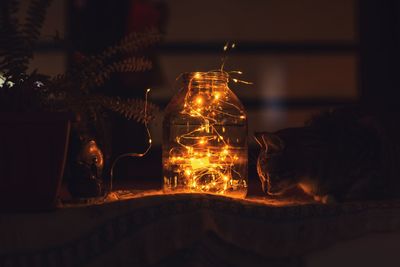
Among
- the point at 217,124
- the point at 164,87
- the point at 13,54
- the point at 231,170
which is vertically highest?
the point at 164,87

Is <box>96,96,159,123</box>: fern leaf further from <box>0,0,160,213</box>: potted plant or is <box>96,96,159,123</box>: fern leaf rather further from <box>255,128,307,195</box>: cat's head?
<box>255,128,307,195</box>: cat's head

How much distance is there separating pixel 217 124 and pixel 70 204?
0.42m

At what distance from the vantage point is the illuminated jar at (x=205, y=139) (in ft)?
3.95

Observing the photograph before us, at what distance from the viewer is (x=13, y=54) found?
39.5 inches

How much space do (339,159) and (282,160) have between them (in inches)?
4.5

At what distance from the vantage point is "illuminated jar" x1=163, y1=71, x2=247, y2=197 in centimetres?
120

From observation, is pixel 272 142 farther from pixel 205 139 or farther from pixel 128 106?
pixel 128 106

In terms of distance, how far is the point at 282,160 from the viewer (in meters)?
1.10

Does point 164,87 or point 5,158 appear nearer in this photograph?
point 5,158

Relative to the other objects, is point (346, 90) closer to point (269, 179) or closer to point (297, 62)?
point (297, 62)

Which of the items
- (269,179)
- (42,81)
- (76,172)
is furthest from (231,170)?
(42,81)

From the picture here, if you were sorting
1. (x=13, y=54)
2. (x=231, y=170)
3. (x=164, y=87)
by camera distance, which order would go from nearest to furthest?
(x=13, y=54), (x=231, y=170), (x=164, y=87)

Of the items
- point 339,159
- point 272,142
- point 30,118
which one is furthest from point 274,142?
point 30,118

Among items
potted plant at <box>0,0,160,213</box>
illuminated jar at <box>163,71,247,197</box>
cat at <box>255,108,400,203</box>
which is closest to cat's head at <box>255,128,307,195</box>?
cat at <box>255,108,400,203</box>
